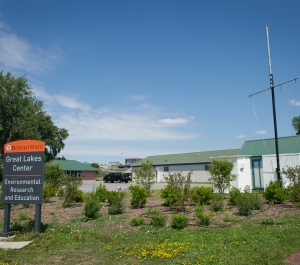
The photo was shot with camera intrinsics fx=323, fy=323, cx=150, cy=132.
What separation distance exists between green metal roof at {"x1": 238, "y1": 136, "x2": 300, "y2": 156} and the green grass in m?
12.1

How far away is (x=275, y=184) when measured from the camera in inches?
500

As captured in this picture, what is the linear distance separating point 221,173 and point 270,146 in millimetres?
9517

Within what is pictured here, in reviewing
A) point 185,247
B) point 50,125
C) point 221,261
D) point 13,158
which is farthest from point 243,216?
point 50,125

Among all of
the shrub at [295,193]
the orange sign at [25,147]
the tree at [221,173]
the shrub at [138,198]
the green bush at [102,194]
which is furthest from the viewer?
the green bush at [102,194]

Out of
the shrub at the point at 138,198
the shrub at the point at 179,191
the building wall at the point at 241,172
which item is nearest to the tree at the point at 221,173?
the shrub at the point at 179,191

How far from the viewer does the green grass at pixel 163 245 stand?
5988 millimetres

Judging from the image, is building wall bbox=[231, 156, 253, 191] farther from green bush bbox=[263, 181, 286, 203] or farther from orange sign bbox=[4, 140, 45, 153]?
orange sign bbox=[4, 140, 45, 153]

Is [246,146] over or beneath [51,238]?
over

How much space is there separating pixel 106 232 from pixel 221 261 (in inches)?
150

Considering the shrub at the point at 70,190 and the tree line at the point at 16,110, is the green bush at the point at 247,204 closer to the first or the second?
the shrub at the point at 70,190

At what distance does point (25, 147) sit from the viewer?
9.50 metres

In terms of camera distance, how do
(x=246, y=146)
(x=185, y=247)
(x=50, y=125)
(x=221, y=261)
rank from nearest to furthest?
(x=221, y=261) < (x=185, y=247) < (x=246, y=146) < (x=50, y=125)

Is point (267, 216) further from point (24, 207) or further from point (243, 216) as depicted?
point (24, 207)

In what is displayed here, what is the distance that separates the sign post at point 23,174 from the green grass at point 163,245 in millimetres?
1051
